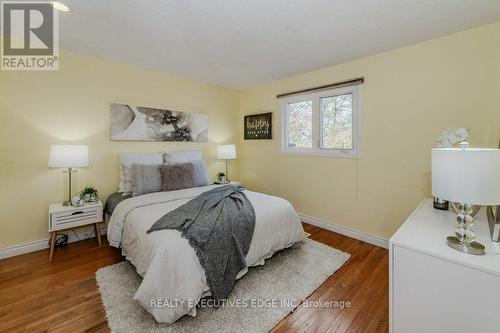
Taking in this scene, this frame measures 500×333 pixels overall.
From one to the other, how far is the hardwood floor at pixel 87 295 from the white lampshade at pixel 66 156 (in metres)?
1.02

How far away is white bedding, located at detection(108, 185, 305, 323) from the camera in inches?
58.3

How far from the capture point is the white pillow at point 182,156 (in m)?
3.26

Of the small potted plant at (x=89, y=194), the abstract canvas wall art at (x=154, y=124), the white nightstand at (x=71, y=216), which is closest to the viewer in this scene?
the white nightstand at (x=71, y=216)

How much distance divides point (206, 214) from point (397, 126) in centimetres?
234

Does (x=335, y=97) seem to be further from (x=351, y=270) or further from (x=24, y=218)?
(x=24, y=218)

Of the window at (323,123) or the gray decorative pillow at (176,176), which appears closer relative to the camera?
the gray decorative pillow at (176,176)

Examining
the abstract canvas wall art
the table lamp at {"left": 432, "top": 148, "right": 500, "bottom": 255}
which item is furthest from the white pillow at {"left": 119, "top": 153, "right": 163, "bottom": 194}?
the table lamp at {"left": 432, "top": 148, "right": 500, "bottom": 255}

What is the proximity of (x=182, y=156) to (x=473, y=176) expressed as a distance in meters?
3.16

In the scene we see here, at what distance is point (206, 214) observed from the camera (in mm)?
1903

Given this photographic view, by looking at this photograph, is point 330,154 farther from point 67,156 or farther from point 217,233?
point 67,156

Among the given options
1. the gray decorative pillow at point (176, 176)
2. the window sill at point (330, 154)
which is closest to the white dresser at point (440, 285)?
the window sill at point (330, 154)

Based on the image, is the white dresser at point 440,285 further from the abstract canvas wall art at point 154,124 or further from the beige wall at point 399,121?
the abstract canvas wall art at point 154,124

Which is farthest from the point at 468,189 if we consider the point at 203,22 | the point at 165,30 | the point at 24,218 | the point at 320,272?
the point at 24,218

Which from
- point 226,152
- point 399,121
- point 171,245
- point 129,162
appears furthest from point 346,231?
point 129,162
